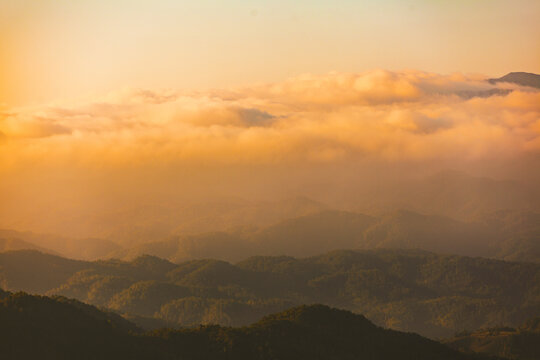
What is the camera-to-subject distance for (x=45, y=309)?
14300cm

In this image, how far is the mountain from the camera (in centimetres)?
13300

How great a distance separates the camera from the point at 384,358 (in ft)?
528

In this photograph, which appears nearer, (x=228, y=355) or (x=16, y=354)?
(x=16, y=354)

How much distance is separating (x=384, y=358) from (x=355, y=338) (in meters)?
8.70

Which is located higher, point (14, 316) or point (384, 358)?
point (14, 316)

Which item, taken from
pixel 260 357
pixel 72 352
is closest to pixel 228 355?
pixel 260 357

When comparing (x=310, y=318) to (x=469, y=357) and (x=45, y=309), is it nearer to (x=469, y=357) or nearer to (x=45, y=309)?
Answer: (x=469, y=357)

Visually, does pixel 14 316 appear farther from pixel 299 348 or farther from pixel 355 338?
pixel 355 338

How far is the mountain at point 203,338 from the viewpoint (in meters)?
133

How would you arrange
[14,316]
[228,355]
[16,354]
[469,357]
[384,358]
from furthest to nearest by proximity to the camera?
[469,357] < [384,358] < [228,355] < [14,316] < [16,354]

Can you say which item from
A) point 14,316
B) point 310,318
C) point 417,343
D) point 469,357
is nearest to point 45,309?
point 14,316

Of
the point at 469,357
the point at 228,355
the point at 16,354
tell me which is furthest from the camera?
the point at 469,357

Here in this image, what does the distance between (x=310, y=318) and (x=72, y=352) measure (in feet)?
192

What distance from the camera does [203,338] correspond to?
153 metres
